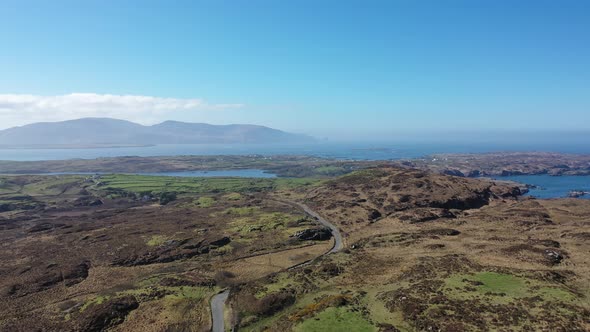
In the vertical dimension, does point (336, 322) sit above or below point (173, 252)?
above

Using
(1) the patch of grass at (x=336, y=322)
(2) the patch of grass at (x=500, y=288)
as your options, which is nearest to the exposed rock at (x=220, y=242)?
(1) the patch of grass at (x=336, y=322)

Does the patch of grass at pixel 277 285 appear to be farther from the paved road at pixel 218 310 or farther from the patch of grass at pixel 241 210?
the patch of grass at pixel 241 210

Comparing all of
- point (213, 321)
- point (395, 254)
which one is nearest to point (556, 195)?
point (395, 254)

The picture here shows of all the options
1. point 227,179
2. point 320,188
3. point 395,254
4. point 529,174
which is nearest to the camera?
point 395,254

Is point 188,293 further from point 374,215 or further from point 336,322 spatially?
point 374,215

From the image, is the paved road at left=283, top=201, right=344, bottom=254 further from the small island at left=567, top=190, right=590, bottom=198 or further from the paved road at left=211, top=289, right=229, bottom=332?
the small island at left=567, top=190, right=590, bottom=198

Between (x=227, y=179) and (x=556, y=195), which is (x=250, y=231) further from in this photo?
(x=556, y=195)

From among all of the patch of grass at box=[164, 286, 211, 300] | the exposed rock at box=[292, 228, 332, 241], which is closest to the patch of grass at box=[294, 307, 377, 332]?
the patch of grass at box=[164, 286, 211, 300]

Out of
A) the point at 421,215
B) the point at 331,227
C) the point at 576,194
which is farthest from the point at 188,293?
the point at 576,194
